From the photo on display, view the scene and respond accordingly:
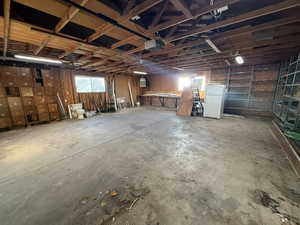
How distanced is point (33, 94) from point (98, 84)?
11.2 ft

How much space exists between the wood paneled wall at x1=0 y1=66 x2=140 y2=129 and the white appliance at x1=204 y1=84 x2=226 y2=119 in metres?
7.00

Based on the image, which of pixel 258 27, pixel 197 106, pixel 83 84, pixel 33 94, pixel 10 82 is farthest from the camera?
pixel 83 84

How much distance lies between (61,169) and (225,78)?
26.6 feet

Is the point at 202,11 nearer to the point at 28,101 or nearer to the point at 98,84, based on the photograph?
the point at 28,101

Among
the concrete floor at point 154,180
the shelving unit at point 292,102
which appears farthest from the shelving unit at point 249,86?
the concrete floor at point 154,180

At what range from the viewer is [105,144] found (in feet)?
9.92

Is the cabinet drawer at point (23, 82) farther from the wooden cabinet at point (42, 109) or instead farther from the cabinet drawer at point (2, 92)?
the wooden cabinet at point (42, 109)

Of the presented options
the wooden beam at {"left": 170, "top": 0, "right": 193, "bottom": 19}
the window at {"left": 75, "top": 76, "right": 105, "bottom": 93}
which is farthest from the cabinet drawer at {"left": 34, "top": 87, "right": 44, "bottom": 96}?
the wooden beam at {"left": 170, "top": 0, "right": 193, "bottom": 19}

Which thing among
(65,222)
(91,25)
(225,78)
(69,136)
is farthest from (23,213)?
(225,78)

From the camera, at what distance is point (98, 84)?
7711 mm

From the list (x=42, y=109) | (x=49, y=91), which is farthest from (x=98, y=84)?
(x=42, y=109)

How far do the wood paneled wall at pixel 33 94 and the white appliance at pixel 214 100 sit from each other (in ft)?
23.0

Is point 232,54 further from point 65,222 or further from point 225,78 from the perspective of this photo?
point 65,222

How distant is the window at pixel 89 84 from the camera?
6759mm
